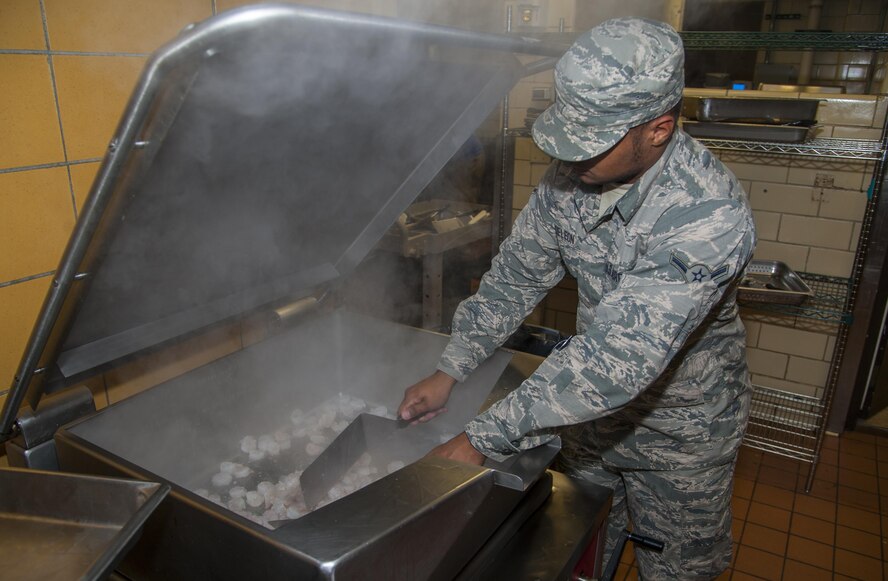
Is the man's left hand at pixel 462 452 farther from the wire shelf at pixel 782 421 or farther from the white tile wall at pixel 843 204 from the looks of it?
the white tile wall at pixel 843 204

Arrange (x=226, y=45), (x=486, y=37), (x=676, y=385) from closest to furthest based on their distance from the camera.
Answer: (x=226, y=45), (x=486, y=37), (x=676, y=385)

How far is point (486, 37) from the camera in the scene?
0.95 m

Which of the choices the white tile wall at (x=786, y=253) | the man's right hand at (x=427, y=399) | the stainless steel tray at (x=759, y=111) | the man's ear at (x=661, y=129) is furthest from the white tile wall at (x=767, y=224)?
the man's right hand at (x=427, y=399)

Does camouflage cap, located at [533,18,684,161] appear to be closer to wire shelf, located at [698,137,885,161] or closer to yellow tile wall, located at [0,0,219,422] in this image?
yellow tile wall, located at [0,0,219,422]

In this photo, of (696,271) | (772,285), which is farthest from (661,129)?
(772,285)

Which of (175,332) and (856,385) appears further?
(856,385)

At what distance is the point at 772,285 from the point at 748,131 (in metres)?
0.77

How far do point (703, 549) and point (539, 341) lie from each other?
672 millimetres

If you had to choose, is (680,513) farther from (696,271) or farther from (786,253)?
(786,253)

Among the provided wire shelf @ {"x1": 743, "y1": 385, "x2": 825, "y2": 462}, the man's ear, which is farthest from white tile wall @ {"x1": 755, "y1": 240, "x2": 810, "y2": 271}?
the man's ear

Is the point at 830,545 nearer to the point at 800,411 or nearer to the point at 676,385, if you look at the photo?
the point at 800,411

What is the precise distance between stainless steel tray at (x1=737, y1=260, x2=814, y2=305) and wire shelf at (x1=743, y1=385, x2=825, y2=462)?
61 cm

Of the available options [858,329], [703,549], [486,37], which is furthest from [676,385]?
[858,329]

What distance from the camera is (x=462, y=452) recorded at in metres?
1.08
